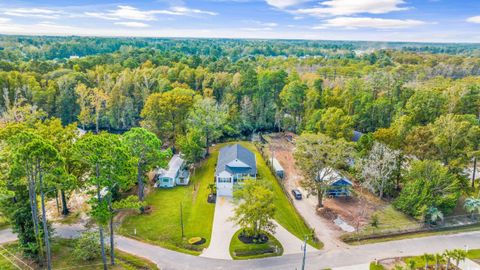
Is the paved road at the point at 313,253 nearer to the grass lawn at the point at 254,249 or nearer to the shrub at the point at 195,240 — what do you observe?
the grass lawn at the point at 254,249

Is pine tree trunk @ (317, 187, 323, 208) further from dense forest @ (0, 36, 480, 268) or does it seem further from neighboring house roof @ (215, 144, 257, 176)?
Result: neighboring house roof @ (215, 144, 257, 176)

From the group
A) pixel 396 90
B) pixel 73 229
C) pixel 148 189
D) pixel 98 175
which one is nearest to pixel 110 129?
pixel 148 189

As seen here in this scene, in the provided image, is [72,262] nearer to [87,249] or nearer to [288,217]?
[87,249]

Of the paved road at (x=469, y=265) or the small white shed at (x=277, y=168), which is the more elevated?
the small white shed at (x=277, y=168)

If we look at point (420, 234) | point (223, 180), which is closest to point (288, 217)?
point (223, 180)

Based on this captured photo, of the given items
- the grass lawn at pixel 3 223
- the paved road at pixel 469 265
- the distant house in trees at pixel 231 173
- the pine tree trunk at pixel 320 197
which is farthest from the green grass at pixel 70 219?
the paved road at pixel 469 265
